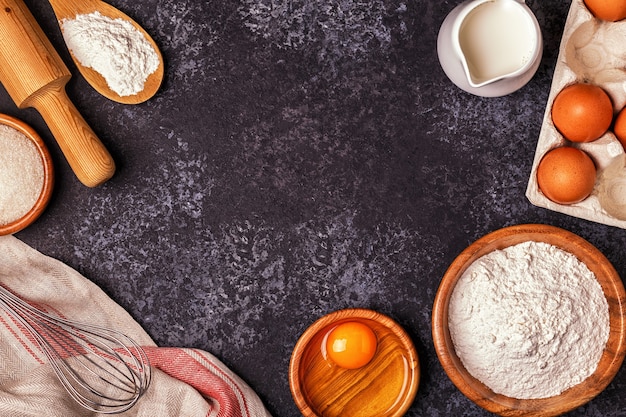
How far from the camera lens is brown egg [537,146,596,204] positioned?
1112 millimetres

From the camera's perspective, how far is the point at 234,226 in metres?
1.29

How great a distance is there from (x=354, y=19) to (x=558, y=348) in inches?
26.3

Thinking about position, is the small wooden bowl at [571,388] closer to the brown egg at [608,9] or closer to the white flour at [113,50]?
the brown egg at [608,9]

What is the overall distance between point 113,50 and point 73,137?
0.17 meters

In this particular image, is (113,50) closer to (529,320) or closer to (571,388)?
(529,320)

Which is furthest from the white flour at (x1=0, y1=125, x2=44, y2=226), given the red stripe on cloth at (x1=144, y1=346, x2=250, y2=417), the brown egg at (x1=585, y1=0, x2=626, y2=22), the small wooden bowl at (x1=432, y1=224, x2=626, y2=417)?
the brown egg at (x1=585, y1=0, x2=626, y2=22)

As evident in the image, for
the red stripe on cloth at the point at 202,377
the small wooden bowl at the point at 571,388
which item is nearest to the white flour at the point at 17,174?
the red stripe on cloth at the point at 202,377

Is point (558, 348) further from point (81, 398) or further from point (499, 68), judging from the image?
point (81, 398)

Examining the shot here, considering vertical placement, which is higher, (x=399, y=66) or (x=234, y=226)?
(x=399, y=66)

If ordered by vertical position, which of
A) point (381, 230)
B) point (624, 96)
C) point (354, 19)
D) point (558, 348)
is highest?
point (354, 19)

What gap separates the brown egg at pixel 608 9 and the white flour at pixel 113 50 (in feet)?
2.46

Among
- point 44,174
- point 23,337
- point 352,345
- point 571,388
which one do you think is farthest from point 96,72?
point 571,388

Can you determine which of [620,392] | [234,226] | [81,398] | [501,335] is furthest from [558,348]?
[81,398]

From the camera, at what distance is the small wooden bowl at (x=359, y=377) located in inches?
47.8
